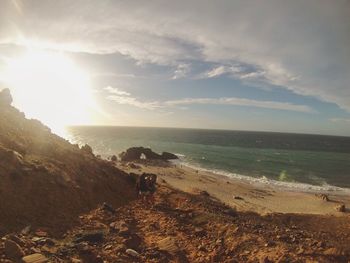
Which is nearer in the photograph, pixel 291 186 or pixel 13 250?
pixel 13 250

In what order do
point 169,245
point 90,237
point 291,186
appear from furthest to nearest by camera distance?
point 291,186 < point 169,245 < point 90,237

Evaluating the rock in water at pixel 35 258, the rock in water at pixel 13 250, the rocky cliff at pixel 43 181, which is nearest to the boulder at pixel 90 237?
the rocky cliff at pixel 43 181

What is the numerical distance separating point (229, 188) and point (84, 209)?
1167 inches

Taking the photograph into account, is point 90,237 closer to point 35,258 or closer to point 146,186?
point 35,258

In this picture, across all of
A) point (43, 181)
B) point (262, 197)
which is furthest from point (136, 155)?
point (43, 181)

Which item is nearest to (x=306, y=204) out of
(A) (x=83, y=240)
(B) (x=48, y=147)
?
(B) (x=48, y=147)

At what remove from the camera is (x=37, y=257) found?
9.70 m

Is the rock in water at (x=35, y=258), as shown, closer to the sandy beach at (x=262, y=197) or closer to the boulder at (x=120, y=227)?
the boulder at (x=120, y=227)

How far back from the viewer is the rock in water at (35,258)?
9430 mm

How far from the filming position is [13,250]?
9.62m

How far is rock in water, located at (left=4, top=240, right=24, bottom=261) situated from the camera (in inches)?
373

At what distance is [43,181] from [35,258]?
666cm

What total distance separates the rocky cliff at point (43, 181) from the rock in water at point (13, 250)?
5.72 feet

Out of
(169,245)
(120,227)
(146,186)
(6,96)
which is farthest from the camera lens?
(6,96)
